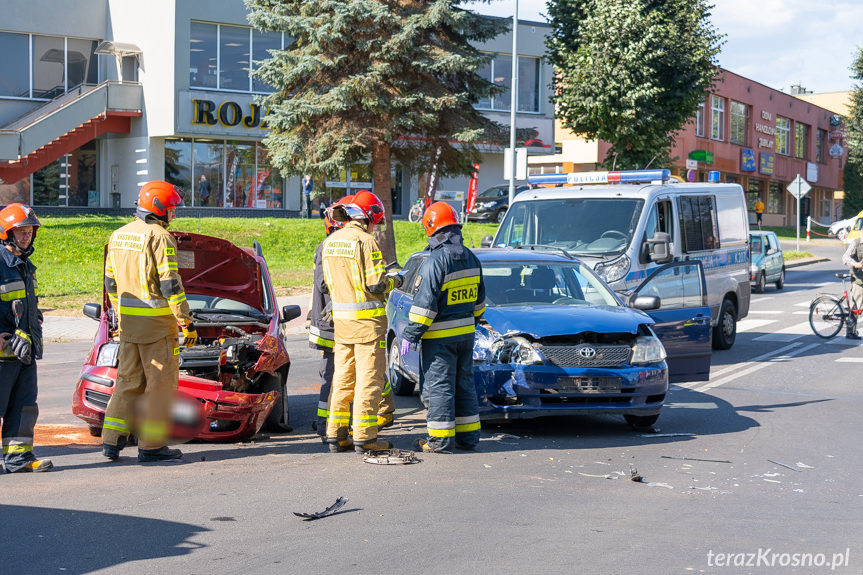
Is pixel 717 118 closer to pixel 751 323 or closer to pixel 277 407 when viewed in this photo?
pixel 751 323

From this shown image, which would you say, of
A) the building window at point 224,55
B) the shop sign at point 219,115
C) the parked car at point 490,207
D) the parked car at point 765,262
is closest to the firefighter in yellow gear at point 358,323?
the parked car at point 765,262

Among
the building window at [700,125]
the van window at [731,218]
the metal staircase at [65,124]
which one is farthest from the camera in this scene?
the building window at [700,125]

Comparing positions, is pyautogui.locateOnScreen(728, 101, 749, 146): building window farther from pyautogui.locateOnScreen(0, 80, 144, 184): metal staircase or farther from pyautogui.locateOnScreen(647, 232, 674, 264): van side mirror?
pyautogui.locateOnScreen(647, 232, 674, 264): van side mirror

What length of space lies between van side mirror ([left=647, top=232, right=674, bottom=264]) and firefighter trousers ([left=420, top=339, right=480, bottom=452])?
15.7ft

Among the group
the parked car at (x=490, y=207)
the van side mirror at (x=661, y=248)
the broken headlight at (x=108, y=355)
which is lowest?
the broken headlight at (x=108, y=355)

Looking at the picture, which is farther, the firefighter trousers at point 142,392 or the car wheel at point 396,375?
the car wheel at point 396,375

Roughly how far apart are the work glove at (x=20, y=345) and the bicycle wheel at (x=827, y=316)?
1308 cm

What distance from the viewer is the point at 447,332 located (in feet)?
25.5

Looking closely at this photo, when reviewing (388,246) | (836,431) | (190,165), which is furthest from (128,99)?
(836,431)

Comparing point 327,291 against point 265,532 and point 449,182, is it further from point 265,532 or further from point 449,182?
point 449,182

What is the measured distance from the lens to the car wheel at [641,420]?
8.86 m

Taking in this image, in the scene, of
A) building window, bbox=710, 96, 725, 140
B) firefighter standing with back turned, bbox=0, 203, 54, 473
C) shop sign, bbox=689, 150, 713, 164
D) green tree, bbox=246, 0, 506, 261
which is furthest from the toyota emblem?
building window, bbox=710, 96, 725, 140

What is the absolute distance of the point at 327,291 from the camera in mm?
8477

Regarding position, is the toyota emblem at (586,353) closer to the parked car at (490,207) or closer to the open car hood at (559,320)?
the open car hood at (559,320)
